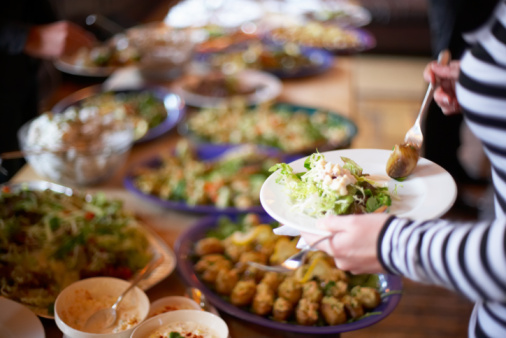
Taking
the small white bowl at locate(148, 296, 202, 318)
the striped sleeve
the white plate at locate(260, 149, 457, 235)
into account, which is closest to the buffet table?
the small white bowl at locate(148, 296, 202, 318)

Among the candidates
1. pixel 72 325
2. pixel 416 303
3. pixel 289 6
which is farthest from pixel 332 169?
pixel 289 6

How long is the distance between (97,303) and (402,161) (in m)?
0.81

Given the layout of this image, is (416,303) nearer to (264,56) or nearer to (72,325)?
(264,56)

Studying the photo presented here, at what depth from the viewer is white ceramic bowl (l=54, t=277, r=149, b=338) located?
1.16 m

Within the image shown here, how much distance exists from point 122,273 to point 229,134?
1.26 meters

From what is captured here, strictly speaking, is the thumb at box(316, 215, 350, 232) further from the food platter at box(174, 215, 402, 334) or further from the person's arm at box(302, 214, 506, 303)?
the food platter at box(174, 215, 402, 334)

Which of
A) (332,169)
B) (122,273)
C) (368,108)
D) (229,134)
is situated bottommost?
(368,108)

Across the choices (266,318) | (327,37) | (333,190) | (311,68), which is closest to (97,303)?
(266,318)

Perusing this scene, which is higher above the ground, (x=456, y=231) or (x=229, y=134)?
(x=456, y=231)

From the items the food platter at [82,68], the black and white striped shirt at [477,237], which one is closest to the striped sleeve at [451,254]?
the black and white striped shirt at [477,237]

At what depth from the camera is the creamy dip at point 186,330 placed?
109cm

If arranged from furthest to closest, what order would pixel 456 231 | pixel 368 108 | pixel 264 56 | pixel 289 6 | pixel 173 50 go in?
pixel 368 108 < pixel 289 6 < pixel 264 56 < pixel 173 50 < pixel 456 231

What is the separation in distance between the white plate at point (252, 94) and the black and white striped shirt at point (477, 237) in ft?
6.68

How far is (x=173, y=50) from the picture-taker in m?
3.18
